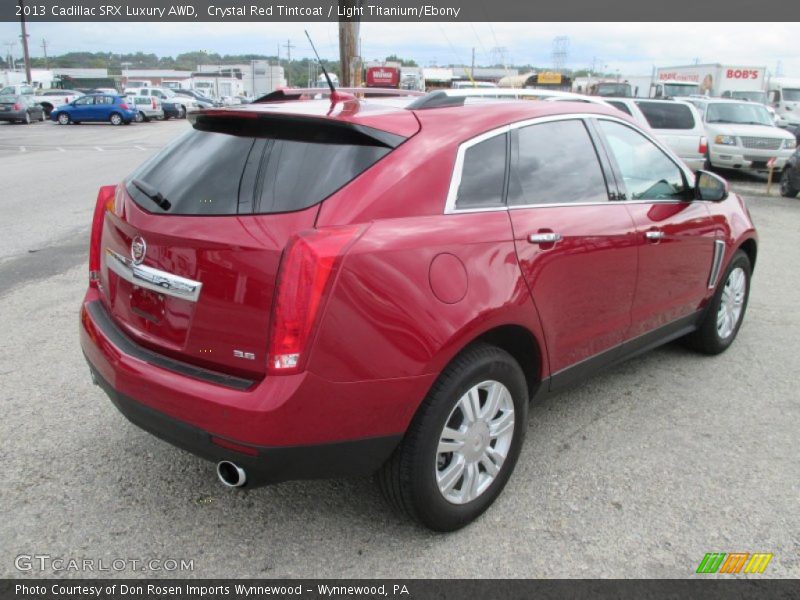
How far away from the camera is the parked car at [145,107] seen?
36.6m

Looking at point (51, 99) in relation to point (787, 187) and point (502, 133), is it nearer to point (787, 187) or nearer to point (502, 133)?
point (787, 187)

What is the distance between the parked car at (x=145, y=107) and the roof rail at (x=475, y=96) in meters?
35.9

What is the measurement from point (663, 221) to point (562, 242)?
1.06 metres

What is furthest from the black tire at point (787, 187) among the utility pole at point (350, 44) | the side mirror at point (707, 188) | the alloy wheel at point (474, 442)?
the alloy wheel at point (474, 442)

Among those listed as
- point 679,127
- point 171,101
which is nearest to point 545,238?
point 679,127

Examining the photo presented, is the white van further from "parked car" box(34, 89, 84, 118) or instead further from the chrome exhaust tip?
"parked car" box(34, 89, 84, 118)

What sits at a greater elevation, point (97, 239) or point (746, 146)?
point (97, 239)

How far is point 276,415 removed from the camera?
2.31 meters

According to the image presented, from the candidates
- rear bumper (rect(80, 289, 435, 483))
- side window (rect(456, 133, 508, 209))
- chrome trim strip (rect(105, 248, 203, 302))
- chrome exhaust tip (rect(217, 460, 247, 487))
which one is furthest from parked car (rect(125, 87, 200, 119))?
chrome exhaust tip (rect(217, 460, 247, 487))

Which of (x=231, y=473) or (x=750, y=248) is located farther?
(x=750, y=248)

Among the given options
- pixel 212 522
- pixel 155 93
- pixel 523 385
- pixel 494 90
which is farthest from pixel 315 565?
pixel 155 93

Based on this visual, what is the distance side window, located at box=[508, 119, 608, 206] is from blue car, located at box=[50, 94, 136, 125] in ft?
113

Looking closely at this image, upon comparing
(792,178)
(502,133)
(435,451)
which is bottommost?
(792,178)

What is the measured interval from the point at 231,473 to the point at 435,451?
75cm
